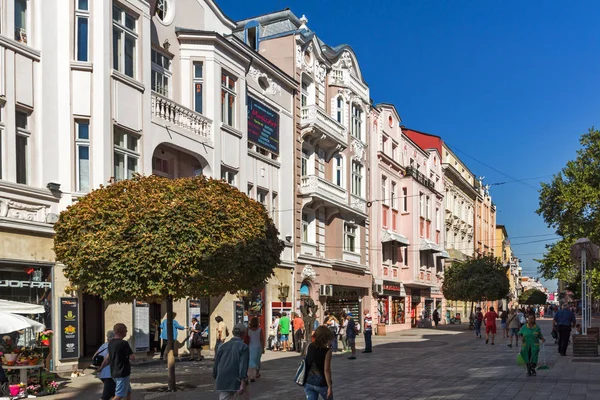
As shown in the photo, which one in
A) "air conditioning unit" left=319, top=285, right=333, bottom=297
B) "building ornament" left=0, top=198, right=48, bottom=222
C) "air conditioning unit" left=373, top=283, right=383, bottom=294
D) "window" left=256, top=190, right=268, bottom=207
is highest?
"window" left=256, top=190, right=268, bottom=207

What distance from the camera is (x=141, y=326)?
20.2 m

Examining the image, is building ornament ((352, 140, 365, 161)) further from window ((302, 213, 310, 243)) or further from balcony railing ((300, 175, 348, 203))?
window ((302, 213, 310, 243))

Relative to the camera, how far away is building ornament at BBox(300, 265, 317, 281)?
30891mm

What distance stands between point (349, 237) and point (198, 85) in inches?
624

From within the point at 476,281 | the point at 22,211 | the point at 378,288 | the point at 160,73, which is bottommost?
the point at 476,281

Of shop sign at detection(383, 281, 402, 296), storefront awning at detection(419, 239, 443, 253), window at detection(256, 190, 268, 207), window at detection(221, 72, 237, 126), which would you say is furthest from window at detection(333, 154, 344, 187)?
storefront awning at detection(419, 239, 443, 253)

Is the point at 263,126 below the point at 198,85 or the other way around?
below

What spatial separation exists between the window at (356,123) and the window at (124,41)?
18304mm

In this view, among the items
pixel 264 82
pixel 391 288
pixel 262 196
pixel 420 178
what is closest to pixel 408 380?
pixel 262 196

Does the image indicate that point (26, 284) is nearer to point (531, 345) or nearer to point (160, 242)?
point (160, 242)

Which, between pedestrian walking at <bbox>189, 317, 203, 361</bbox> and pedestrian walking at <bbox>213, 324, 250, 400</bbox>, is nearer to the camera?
pedestrian walking at <bbox>213, 324, 250, 400</bbox>

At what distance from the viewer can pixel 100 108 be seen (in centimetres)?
1825

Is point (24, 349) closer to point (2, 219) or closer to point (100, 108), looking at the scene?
point (2, 219)

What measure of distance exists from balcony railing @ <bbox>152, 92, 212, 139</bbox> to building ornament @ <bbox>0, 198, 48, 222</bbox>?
5.21m
